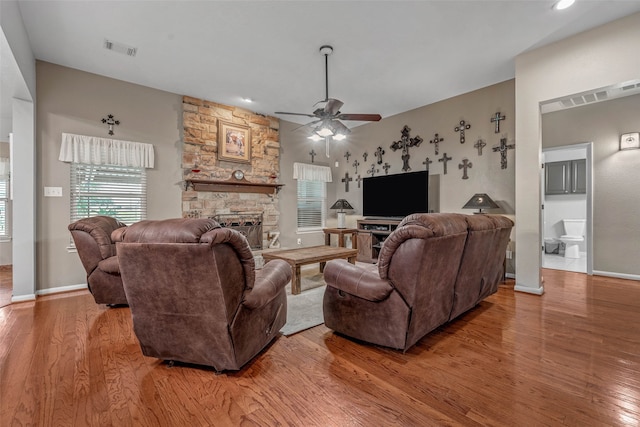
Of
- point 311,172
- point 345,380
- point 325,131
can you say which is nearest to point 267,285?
point 345,380

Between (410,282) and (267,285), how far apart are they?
38.0 inches

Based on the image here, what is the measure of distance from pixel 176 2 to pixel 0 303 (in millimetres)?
3762

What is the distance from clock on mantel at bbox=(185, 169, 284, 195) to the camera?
476 centimetres

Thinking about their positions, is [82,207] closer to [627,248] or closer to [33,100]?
[33,100]

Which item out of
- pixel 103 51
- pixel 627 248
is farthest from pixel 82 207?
pixel 627 248

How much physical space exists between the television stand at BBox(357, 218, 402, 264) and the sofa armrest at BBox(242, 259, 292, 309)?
334 cm

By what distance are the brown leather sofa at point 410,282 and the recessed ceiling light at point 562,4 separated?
2.10 m

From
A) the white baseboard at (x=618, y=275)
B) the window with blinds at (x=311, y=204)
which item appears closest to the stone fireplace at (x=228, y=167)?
the window with blinds at (x=311, y=204)

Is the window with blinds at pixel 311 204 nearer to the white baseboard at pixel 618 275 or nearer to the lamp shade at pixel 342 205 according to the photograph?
the lamp shade at pixel 342 205

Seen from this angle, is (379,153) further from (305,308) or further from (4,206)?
(4,206)

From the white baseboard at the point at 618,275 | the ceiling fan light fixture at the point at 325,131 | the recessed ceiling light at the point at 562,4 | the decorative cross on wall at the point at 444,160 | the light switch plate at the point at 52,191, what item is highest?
the recessed ceiling light at the point at 562,4

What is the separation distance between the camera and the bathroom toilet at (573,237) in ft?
19.4

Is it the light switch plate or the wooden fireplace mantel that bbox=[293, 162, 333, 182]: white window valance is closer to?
the wooden fireplace mantel

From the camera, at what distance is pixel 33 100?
340 centimetres
